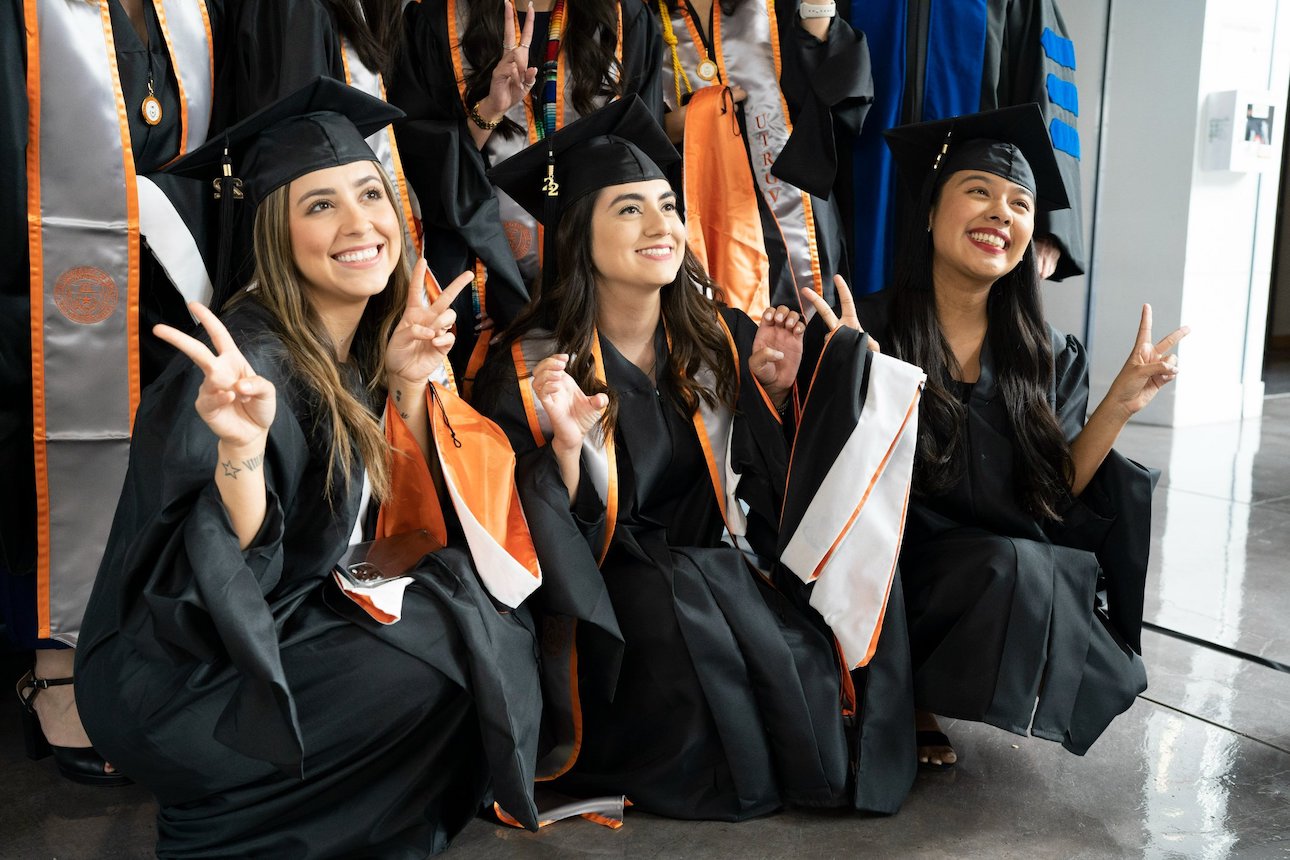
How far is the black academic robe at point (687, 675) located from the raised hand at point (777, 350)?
0.40m

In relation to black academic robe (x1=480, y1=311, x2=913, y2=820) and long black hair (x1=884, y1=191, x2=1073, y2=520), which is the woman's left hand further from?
long black hair (x1=884, y1=191, x2=1073, y2=520)

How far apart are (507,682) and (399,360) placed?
0.67 meters

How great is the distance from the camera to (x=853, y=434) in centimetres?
235

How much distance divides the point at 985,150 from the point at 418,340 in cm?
137

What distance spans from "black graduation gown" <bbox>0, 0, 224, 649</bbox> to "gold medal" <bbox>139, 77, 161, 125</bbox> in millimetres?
12

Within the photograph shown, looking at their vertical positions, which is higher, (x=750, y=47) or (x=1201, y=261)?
(x=750, y=47)

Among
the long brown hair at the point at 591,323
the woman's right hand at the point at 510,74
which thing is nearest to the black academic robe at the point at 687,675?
the long brown hair at the point at 591,323

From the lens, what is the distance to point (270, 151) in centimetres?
222

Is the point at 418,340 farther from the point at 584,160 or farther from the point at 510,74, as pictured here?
the point at 510,74

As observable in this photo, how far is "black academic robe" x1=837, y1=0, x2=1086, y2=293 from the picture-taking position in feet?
11.3

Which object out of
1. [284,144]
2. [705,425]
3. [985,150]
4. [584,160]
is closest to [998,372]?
[985,150]

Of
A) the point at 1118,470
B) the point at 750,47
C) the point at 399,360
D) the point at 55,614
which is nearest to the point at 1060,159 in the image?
the point at 750,47

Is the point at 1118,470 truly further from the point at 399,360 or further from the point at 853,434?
the point at 399,360

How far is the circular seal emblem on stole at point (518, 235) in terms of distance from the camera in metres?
3.11
